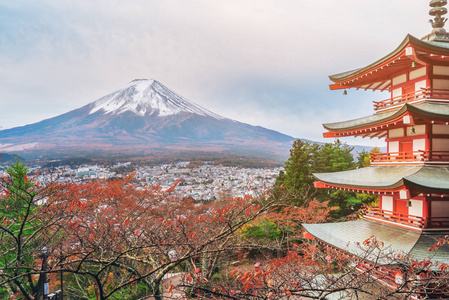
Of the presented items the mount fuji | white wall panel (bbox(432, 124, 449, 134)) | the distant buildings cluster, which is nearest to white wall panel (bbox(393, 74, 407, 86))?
white wall panel (bbox(432, 124, 449, 134))

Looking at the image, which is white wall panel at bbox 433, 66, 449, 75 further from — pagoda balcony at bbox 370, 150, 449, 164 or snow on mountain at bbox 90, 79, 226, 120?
snow on mountain at bbox 90, 79, 226, 120

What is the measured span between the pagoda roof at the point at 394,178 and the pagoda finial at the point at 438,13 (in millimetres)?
4117

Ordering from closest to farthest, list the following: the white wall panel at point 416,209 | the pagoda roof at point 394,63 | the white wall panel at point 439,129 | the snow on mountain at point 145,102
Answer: the pagoda roof at point 394,63 < the white wall panel at point 416,209 < the white wall panel at point 439,129 < the snow on mountain at point 145,102

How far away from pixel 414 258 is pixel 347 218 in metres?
11.4

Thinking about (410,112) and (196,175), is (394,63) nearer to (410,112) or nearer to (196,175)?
(410,112)

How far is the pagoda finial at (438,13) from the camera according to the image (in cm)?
709

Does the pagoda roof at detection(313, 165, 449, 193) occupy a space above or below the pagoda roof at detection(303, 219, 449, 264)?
above

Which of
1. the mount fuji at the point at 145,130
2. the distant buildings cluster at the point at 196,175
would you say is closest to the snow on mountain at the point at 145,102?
the mount fuji at the point at 145,130

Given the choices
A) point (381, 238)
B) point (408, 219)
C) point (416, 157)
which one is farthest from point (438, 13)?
point (381, 238)

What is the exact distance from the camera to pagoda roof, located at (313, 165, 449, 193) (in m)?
5.47

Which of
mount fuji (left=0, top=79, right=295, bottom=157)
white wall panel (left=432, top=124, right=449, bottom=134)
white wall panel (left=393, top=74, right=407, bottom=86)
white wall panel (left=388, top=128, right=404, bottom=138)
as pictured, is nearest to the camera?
white wall panel (left=432, top=124, right=449, bottom=134)

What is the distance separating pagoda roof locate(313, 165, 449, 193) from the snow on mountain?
74.4 metres

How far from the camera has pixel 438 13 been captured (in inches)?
286

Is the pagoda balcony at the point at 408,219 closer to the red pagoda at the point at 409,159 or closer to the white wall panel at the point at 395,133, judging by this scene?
the red pagoda at the point at 409,159
